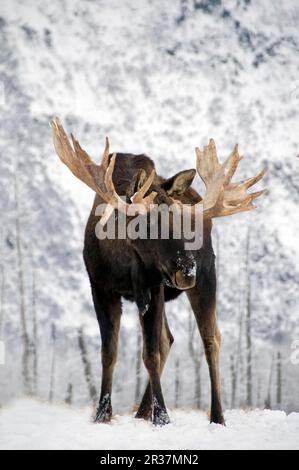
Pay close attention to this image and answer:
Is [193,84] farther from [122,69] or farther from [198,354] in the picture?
[198,354]

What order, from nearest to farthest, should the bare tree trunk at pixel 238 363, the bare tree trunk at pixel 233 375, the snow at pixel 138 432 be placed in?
the snow at pixel 138 432, the bare tree trunk at pixel 233 375, the bare tree trunk at pixel 238 363

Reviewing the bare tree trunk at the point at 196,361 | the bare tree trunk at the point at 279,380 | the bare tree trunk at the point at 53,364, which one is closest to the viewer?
the bare tree trunk at the point at 196,361

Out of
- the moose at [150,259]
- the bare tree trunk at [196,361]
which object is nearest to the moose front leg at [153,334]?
the moose at [150,259]

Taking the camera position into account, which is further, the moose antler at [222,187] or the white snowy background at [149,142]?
the white snowy background at [149,142]

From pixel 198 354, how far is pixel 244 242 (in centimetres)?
578

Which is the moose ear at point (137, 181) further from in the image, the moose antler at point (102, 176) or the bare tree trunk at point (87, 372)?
the bare tree trunk at point (87, 372)

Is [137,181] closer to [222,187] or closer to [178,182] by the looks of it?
[178,182]

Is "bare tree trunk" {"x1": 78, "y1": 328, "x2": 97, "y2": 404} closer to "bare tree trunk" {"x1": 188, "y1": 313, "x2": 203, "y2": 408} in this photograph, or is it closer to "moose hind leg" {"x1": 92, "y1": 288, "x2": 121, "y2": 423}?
"bare tree trunk" {"x1": 188, "y1": 313, "x2": 203, "y2": 408}

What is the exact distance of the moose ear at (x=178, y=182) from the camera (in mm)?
7477

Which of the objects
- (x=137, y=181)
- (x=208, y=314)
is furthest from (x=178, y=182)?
(x=208, y=314)

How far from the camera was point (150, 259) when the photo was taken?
284 inches

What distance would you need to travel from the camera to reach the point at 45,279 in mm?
32500

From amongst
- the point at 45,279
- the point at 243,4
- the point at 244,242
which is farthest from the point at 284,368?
the point at 243,4

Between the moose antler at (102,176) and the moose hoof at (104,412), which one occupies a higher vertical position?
the moose antler at (102,176)
